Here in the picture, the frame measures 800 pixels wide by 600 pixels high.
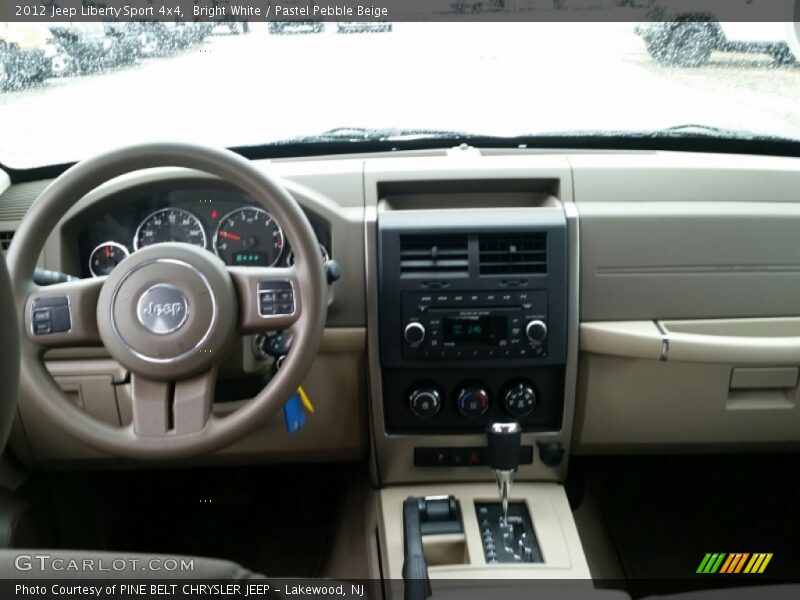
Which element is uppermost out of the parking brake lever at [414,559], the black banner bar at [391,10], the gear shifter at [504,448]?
the black banner bar at [391,10]

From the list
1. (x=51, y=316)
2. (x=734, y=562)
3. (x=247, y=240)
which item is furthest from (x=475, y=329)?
(x=734, y=562)

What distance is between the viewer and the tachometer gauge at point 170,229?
5.89ft

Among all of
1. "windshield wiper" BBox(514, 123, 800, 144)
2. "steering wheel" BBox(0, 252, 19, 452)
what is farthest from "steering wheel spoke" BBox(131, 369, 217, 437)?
"windshield wiper" BBox(514, 123, 800, 144)

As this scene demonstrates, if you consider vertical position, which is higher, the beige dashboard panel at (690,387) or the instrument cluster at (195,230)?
the instrument cluster at (195,230)

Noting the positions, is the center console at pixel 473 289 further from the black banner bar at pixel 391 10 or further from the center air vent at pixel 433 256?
the black banner bar at pixel 391 10

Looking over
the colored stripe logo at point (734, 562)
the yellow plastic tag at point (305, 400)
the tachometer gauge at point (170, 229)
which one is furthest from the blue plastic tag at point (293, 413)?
the colored stripe logo at point (734, 562)

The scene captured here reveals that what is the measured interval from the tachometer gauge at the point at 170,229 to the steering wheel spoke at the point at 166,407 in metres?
0.44

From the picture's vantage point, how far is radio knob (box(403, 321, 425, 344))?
176 cm

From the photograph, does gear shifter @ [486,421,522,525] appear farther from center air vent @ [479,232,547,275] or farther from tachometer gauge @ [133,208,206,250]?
tachometer gauge @ [133,208,206,250]

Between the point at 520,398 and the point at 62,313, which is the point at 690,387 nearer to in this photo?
the point at 520,398

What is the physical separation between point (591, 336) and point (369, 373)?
55 cm

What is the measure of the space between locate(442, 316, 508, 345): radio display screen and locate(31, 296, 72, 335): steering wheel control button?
0.82 meters

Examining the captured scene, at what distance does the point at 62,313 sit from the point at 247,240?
1.53 ft

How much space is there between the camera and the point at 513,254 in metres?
1.76
